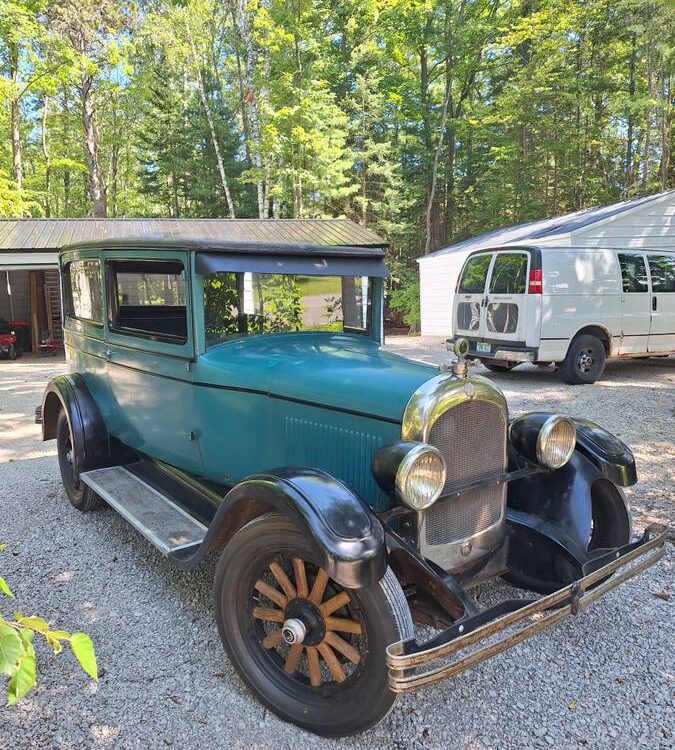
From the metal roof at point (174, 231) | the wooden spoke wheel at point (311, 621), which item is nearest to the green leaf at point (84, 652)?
the wooden spoke wheel at point (311, 621)

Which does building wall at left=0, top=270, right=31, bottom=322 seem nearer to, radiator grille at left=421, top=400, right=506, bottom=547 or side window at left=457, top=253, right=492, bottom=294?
side window at left=457, top=253, right=492, bottom=294

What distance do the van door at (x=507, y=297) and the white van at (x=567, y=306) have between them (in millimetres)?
15

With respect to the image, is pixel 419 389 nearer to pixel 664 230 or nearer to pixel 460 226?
pixel 664 230

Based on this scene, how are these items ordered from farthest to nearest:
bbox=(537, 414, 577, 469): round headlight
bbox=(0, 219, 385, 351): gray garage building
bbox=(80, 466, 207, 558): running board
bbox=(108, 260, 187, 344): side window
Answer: bbox=(0, 219, 385, 351): gray garage building → bbox=(108, 260, 187, 344): side window → bbox=(80, 466, 207, 558): running board → bbox=(537, 414, 577, 469): round headlight

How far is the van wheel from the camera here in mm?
8727

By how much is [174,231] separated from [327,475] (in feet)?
44.5

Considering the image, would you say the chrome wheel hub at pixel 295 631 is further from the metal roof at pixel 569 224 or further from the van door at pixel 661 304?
the metal roof at pixel 569 224

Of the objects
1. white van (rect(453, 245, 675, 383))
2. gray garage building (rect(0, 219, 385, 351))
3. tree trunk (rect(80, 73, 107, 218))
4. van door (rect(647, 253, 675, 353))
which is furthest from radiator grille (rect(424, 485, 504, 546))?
tree trunk (rect(80, 73, 107, 218))

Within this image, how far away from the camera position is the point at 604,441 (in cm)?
299

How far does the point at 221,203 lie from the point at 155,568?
24335mm

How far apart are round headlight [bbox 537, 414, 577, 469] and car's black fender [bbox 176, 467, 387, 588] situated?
3.47 feet

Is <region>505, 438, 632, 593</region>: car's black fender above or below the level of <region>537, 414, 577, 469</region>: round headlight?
below

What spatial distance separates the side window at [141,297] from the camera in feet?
12.1

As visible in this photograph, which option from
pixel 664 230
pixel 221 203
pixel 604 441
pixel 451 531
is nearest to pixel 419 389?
pixel 451 531
